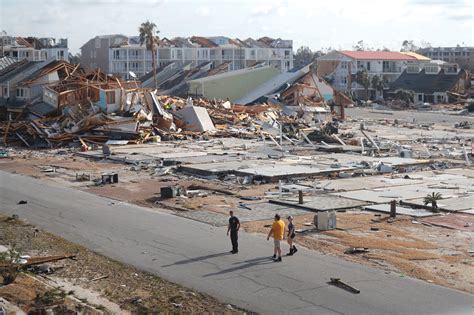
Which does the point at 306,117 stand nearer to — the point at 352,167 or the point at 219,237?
the point at 352,167

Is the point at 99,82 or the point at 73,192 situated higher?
the point at 99,82

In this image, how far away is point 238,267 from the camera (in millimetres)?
18188

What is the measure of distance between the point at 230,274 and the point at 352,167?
19.5m

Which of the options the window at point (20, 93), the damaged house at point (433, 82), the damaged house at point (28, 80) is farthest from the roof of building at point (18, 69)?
the damaged house at point (433, 82)

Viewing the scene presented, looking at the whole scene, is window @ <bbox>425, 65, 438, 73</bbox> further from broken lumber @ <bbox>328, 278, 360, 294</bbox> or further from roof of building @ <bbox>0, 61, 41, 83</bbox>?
broken lumber @ <bbox>328, 278, 360, 294</bbox>

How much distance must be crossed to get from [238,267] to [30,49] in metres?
63.3

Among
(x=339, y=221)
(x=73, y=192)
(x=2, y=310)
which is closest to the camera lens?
(x=2, y=310)

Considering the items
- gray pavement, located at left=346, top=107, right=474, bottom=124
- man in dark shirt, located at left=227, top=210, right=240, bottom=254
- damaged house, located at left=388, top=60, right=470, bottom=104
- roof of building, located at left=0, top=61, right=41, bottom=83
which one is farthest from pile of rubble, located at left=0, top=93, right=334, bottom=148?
damaged house, located at left=388, top=60, right=470, bottom=104

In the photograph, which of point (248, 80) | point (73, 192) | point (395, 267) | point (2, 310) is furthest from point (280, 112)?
point (2, 310)

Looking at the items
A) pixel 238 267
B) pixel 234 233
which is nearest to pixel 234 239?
pixel 234 233

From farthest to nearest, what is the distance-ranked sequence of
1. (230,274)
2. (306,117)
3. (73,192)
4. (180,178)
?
1. (306,117)
2. (180,178)
3. (73,192)
4. (230,274)

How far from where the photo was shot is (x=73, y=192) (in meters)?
30.7

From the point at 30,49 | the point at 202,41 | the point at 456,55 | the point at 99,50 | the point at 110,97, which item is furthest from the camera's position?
the point at 456,55

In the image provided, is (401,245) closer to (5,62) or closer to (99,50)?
(5,62)
